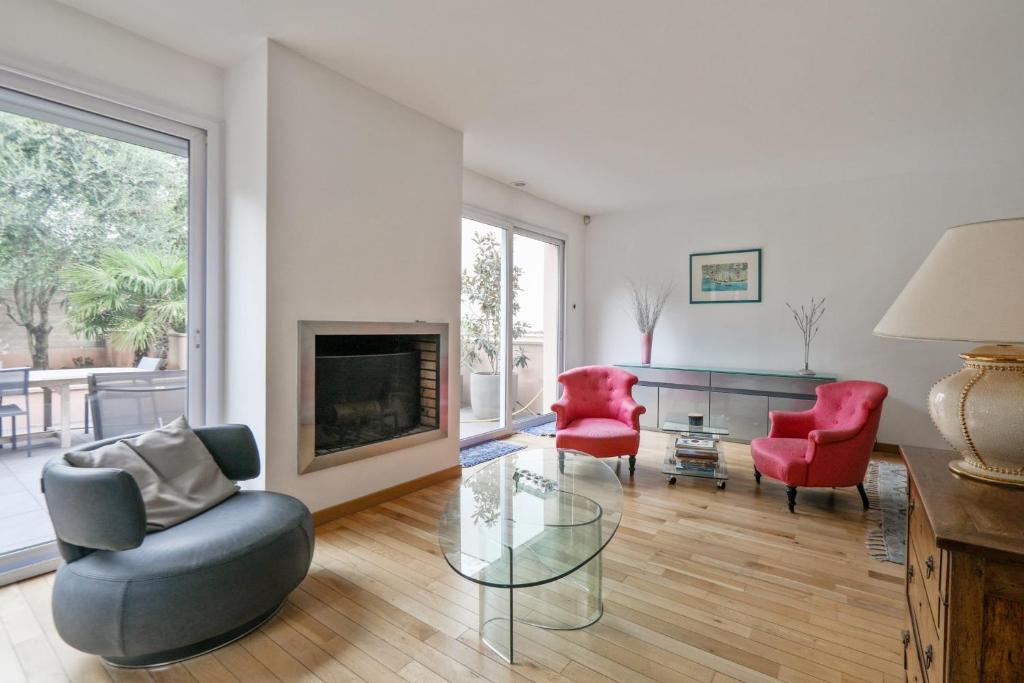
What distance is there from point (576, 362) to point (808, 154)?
3.47 metres

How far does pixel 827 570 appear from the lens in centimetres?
260

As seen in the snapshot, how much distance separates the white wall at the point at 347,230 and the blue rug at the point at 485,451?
20.3 inches

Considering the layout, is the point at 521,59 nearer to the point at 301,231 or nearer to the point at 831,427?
the point at 301,231

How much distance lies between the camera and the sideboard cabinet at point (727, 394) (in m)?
5.11

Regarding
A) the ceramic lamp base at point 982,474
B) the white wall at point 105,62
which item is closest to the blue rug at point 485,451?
the white wall at point 105,62

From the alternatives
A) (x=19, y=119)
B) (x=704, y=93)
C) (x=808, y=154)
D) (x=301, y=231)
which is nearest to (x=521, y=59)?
(x=704, y=93)

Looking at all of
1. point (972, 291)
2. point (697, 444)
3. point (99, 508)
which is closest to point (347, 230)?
point (99, 508)

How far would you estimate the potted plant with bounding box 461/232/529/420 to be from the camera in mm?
5227

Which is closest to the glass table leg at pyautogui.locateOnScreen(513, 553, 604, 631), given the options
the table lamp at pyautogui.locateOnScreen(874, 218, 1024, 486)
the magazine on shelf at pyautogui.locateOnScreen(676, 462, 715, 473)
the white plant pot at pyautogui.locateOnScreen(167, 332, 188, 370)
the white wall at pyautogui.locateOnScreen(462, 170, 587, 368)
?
the table lamp at pyautogui.locateOnScreen(874, 218, 1024, 486)

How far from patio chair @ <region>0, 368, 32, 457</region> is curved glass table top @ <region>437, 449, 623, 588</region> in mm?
2123

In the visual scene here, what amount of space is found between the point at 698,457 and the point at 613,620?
83.8 inches

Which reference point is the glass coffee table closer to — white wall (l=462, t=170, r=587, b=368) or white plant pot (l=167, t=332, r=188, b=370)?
white plant pot (l=167, t=332, r=188, b=370)

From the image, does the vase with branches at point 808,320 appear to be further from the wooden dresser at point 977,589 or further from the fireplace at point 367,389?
the wooden dresser at point 977,589

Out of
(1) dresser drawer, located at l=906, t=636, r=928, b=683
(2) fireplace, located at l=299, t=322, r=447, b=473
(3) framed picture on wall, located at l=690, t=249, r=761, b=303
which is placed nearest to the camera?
(1) dresser drawer, located at l=906, t=636, r=928, b=683
